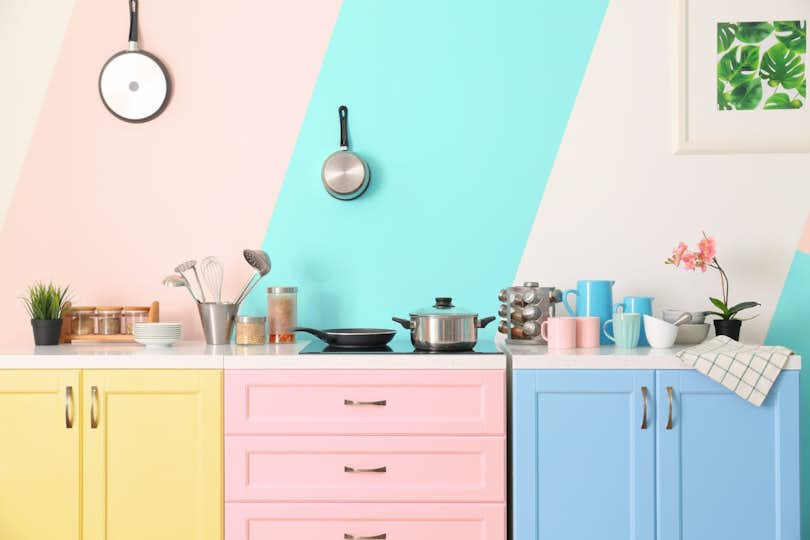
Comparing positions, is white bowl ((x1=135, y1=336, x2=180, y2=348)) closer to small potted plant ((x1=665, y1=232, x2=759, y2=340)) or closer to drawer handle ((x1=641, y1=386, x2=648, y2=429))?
drawer handle ((x1=641, y1=386, x2=648, y2=429))

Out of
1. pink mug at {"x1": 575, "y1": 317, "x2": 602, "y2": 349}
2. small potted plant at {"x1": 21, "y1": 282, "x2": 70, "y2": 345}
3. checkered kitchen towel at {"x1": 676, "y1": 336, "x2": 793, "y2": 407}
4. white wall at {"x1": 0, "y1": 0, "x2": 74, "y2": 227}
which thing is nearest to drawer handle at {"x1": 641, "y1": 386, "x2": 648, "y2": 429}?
checkered kitchen towel at {"x1": 676, "y1": 336, "x2": 793, "y2": 407}

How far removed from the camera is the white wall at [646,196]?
9.33ft

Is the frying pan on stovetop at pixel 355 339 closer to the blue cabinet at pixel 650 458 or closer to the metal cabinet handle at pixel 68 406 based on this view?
the blue cabinet at pixel 650 458

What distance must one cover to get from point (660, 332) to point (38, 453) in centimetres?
203

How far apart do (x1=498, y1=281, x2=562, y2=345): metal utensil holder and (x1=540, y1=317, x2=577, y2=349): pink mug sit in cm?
12

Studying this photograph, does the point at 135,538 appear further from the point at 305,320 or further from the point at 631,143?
the point at 631,143

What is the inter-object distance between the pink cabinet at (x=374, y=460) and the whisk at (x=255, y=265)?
527 millimetres

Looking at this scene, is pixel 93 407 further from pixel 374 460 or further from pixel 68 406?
pixel 374 460

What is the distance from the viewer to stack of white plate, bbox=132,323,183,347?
101 inches

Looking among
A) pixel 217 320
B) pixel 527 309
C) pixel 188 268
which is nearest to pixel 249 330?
pixel 217 320

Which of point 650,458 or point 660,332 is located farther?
point 660,332

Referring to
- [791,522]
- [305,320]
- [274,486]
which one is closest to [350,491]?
[274,486]

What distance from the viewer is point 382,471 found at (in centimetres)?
231

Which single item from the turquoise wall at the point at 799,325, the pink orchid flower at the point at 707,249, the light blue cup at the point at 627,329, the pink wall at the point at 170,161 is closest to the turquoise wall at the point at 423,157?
the pink wall at the point at 170,161
